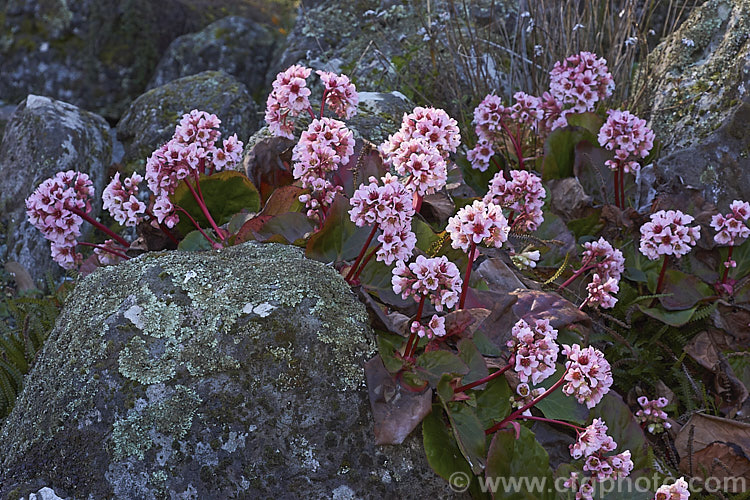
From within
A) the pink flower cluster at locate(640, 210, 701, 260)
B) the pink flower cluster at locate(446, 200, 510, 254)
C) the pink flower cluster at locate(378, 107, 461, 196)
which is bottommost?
the pink flower cluster at locate(640, 210, 701, 260)

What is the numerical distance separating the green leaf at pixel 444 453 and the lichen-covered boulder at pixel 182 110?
260 cm

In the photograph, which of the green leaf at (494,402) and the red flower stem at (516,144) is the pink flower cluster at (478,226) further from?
the red flower stem at (516,144)

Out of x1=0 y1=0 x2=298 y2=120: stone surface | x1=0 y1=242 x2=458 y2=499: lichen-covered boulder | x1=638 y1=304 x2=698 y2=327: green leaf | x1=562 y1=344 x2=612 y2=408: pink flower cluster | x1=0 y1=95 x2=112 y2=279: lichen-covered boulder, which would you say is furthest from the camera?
x1=0 y1=0 x2=298 y2=120: stone surface

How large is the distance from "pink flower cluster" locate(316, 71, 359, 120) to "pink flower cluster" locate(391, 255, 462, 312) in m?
→ 0.86

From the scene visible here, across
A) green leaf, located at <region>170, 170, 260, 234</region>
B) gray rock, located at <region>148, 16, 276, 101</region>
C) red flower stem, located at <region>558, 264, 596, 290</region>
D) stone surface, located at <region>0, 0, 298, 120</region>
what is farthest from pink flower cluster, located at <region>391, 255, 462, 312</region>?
stone surface, located at <region>0, 0, 298, 120</region>

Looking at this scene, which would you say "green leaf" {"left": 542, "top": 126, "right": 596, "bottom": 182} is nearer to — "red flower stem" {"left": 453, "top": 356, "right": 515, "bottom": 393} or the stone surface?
"red flower stem" {"left": 453, "top": 356, "right": 515, "bottom": 393}

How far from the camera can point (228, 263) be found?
1915mm

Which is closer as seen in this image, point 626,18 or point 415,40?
point 626,18

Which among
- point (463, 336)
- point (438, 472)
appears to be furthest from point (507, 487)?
→ point (463, 336)

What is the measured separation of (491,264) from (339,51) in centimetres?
303

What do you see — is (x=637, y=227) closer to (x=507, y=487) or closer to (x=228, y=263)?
(x=507, y=487)

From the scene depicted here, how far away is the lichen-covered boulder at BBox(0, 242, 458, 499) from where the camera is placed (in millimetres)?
1538

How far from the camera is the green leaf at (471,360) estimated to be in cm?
174

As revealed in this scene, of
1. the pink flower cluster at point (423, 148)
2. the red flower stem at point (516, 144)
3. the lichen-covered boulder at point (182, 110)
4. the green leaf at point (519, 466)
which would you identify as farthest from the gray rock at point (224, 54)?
the green leaf at point (519, 466)
